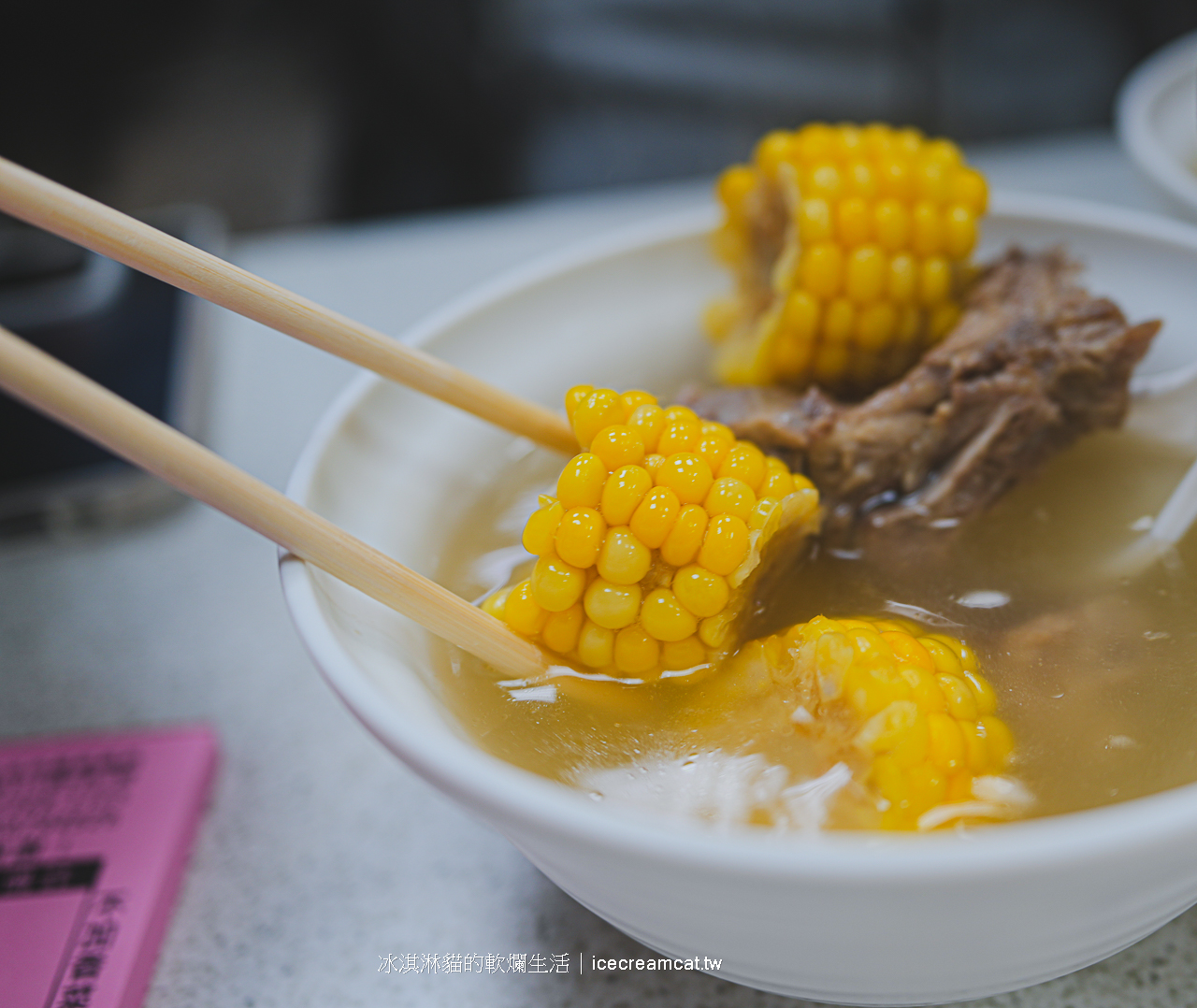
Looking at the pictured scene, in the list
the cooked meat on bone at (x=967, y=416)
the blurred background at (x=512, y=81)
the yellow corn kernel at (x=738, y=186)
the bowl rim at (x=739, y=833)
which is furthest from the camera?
the blurred background at (x=512, y=81)

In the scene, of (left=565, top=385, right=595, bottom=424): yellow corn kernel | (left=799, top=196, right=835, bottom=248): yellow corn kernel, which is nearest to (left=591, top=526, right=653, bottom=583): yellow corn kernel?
(left=565, top=385, right=595, bottom=424): yellow corn kernel

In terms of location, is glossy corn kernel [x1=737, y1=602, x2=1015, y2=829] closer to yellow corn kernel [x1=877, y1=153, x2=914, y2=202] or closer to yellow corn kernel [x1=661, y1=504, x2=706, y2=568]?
yellow corn kernel [x1=661, y1=504, x2=706, y2=568]

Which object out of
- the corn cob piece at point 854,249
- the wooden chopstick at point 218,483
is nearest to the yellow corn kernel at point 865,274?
the corn cob piece at point 854,249

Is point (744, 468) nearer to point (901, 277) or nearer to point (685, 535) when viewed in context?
point (685, 535)

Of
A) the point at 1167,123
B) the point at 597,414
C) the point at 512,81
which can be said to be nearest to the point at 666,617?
the point at 597,414

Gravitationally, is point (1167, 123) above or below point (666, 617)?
above

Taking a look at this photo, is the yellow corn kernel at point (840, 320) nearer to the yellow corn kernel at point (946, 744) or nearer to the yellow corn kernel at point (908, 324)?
the yellow corn kernel at point (908, 324)
